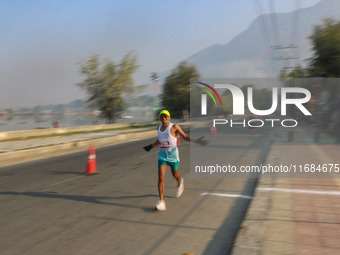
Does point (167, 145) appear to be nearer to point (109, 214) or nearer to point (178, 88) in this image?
point (109, 214)

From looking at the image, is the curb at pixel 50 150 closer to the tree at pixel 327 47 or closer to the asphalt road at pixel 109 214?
the asphalt road at pixel 109 214

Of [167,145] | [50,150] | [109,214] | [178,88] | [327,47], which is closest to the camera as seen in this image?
[109,214]

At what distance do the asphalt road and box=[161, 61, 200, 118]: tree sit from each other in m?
46.8

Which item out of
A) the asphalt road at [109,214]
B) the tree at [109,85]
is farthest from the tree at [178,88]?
the asphalt road at [109,214]

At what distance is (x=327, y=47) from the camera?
32656mm

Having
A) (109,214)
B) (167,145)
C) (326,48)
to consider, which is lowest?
(109,214)

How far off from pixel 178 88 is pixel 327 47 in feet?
90.7

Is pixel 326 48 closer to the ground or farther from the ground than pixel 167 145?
farther from the ground

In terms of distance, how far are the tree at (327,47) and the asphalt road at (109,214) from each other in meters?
28.5

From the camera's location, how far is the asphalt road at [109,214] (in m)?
4.37

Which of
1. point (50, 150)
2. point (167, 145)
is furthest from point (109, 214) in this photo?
point (50, 150)

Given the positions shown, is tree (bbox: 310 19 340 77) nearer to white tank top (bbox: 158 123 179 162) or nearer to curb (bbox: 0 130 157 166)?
curb (bbox: 0 130 157 166)

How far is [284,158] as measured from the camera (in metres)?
11.3

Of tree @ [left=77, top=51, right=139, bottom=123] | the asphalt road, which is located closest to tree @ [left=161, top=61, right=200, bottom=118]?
tree @ [left=77, top=51, right=139, bottom=123]
